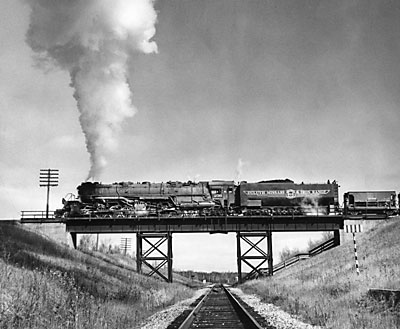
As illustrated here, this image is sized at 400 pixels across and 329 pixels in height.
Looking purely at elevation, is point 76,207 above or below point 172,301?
above

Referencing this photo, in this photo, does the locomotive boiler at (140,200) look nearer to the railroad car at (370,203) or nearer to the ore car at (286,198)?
the ore car at (286,198)

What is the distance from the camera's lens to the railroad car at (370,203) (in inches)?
1673

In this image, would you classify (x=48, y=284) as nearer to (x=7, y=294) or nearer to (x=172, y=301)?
(x=7, y=294)

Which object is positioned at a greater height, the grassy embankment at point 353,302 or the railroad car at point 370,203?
the railroad car at point 370,203

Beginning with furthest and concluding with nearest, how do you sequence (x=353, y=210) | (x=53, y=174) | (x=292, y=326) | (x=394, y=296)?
1. (x=53, y=174)
2. (x=353, y=210)
3. (x=394, y=296)
4. (x=292, y=326)

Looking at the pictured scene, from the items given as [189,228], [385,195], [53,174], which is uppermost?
[53,174]

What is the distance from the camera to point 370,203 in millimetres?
42875

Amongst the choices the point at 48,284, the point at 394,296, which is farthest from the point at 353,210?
the point at 48,284

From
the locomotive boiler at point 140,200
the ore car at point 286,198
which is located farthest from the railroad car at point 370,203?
the locomotive boiler at point 140,200

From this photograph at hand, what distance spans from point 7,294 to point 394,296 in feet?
33.1

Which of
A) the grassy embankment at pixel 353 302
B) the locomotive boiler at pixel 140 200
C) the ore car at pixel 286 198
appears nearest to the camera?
the grassy embankment at pixel 353 302

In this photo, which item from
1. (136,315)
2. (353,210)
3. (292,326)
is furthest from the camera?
(353,210)

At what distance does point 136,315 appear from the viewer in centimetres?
1355

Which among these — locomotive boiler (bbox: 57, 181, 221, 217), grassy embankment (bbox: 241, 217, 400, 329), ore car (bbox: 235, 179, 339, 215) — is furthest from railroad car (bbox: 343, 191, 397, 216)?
grassy embankment (bbox: 241, 217, 400, 329)
